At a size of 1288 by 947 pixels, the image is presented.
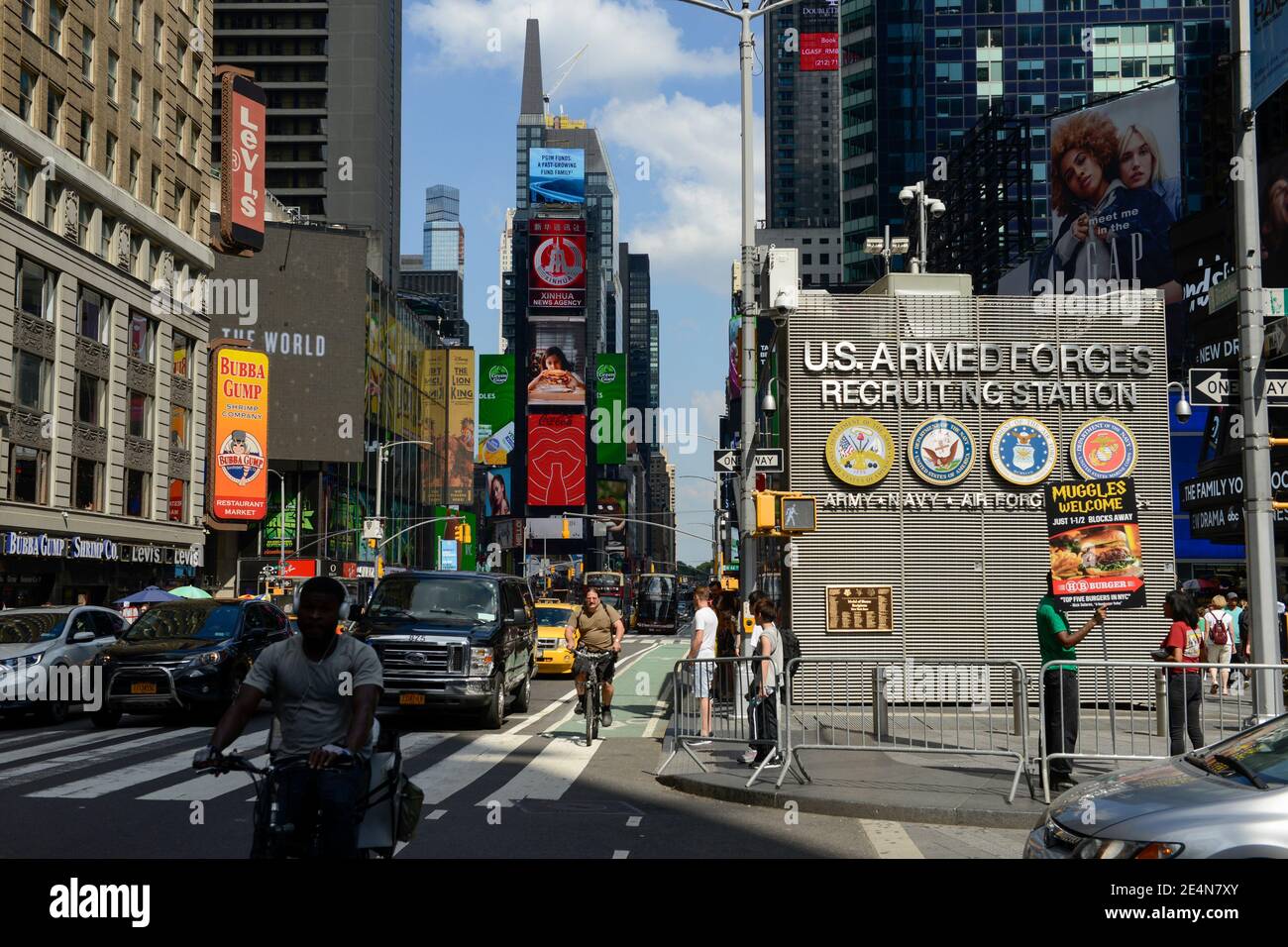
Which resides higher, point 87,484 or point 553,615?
point 87,484

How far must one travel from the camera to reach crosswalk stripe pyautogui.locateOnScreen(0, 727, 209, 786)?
12945 mm

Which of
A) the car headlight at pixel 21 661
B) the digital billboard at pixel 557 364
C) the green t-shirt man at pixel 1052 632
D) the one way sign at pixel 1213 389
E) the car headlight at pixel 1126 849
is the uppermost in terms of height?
the digital billboard at pixel 557 364

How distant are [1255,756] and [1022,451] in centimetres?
1600

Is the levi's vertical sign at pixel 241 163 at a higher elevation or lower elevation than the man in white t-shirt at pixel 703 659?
higher

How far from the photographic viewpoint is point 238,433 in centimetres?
6719

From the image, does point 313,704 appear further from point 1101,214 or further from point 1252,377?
point 1101,214

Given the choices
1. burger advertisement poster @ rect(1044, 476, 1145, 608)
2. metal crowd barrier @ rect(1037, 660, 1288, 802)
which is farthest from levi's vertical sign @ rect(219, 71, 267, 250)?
metal crowd barrier @ rect(1037, 660, 1288, 802)

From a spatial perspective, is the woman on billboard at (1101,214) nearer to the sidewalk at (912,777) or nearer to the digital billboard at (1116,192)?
the digital billboard at (1116,192)

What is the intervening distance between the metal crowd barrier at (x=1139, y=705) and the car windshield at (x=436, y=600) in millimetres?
8751

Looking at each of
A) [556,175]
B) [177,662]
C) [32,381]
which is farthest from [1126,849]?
[556,175]

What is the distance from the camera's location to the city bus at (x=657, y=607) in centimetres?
7150

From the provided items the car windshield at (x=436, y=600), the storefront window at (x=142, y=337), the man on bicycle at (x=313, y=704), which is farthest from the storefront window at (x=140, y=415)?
the man on bicycle at (x=313, y=704)

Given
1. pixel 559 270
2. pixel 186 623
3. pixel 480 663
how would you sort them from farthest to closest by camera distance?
1. pixel 559 270
2. pixel 186 623
3. pixel 480 663
